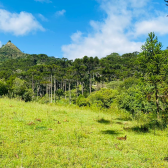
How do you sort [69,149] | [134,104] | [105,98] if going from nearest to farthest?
[69,149]
[134,104]
[105,98]

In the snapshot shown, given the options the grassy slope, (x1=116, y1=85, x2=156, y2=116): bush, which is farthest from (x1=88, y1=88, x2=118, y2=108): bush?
the grassy slope

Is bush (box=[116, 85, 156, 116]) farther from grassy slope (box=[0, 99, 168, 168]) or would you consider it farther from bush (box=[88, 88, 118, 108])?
bush (box=[88, 88, 118, 108])

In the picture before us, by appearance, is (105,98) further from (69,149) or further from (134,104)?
(69,149)

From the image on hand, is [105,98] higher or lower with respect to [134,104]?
lower

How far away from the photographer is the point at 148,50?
458 inches

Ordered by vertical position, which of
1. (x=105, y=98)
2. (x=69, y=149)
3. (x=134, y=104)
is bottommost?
(x=69, y=149)

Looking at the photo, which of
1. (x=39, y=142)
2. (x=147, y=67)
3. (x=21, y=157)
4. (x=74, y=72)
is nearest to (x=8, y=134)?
(x=39, y=142)

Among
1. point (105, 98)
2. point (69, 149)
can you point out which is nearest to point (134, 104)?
point (69, 149)

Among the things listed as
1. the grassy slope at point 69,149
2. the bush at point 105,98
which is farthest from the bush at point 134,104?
the bush at point 105,98

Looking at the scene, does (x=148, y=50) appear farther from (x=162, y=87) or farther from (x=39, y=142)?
(x=39, y=142)

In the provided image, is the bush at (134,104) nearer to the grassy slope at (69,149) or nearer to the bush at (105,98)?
the grassy slope at (69,149)

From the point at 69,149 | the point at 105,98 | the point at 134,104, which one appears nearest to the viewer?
the point at 69,149

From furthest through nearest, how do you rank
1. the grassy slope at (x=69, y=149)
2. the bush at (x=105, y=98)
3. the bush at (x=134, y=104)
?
the bush at (x=105, y=98)
the bush at (x=134, y=104)
the grassy slope at (x=69, y=149)

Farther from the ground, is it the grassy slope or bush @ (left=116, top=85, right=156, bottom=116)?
bush @ (left=116, top=85, right=156, bottom=116)
